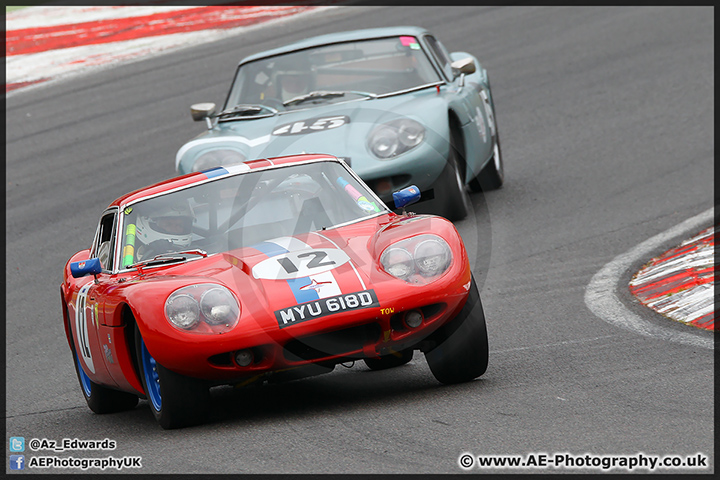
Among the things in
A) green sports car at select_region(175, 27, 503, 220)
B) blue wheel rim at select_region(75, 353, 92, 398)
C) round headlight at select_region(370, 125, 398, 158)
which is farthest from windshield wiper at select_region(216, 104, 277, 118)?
blue wheel rim at select_region(75, 353, 92, 398)

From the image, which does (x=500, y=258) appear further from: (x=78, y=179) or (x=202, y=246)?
(x=78, y=179)

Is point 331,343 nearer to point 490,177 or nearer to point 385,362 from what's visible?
point 385,362

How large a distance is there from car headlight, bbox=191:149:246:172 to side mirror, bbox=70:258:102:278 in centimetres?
291

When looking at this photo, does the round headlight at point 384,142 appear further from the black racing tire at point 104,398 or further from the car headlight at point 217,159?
the black racing tire at point 104,398

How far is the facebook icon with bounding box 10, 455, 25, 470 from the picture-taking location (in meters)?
4.12

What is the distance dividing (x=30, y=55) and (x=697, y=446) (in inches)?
639

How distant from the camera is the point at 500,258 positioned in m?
7.64

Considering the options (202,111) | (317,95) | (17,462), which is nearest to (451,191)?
(317,95)

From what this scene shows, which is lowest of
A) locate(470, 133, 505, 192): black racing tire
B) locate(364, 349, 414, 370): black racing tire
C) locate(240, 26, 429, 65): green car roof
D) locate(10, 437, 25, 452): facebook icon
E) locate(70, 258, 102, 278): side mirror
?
locate(470, 133, 505, 192): black racing tire

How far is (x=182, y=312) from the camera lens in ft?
14.0

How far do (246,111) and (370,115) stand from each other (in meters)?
1.10

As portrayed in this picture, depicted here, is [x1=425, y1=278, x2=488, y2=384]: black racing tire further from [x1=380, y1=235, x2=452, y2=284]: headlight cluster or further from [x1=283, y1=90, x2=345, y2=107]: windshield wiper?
[x1=283, y1=90, x2=345, y2=107]: windshield wiper

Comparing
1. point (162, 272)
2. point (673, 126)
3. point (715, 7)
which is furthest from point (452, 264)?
point (715, 7)

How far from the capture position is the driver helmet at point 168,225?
16.7 ft
